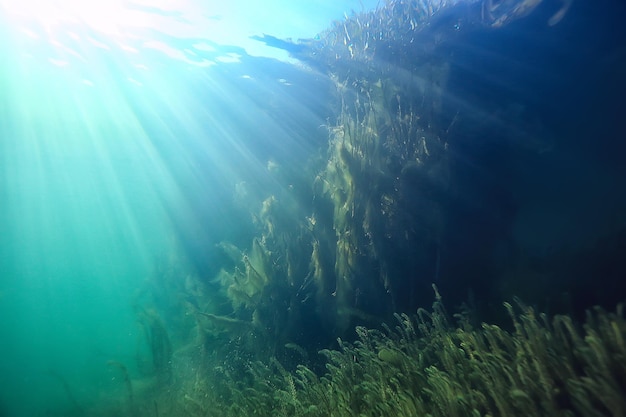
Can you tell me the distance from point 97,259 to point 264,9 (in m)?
92.9

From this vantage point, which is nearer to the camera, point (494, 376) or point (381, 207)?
point (494, 376)

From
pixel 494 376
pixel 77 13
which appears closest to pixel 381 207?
pixel 494 376

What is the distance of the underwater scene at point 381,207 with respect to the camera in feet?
12.3

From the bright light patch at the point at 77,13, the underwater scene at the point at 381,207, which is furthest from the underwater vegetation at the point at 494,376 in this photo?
the bright light patch at the point at 77,13

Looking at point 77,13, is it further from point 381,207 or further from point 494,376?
point 494,376

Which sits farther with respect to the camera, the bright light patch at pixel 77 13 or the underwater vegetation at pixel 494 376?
the bright light patch at pixel 77 13

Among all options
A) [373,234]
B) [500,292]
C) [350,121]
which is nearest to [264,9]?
[350,121]

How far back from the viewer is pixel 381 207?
6.52m

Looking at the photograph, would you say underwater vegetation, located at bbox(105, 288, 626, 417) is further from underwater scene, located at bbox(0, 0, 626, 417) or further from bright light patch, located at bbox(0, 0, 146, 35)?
bright light patch, located at bbox(0, 0, 146, 35)

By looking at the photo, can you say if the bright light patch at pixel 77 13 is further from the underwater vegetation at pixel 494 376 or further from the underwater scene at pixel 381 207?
the underwater vegetation at pixel 494 376

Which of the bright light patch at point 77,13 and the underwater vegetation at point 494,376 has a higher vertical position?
the bright light patch at point 77,13

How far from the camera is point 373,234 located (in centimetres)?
648

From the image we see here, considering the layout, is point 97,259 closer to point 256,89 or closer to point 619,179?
point 256,89

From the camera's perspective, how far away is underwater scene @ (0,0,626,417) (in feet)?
12.3
